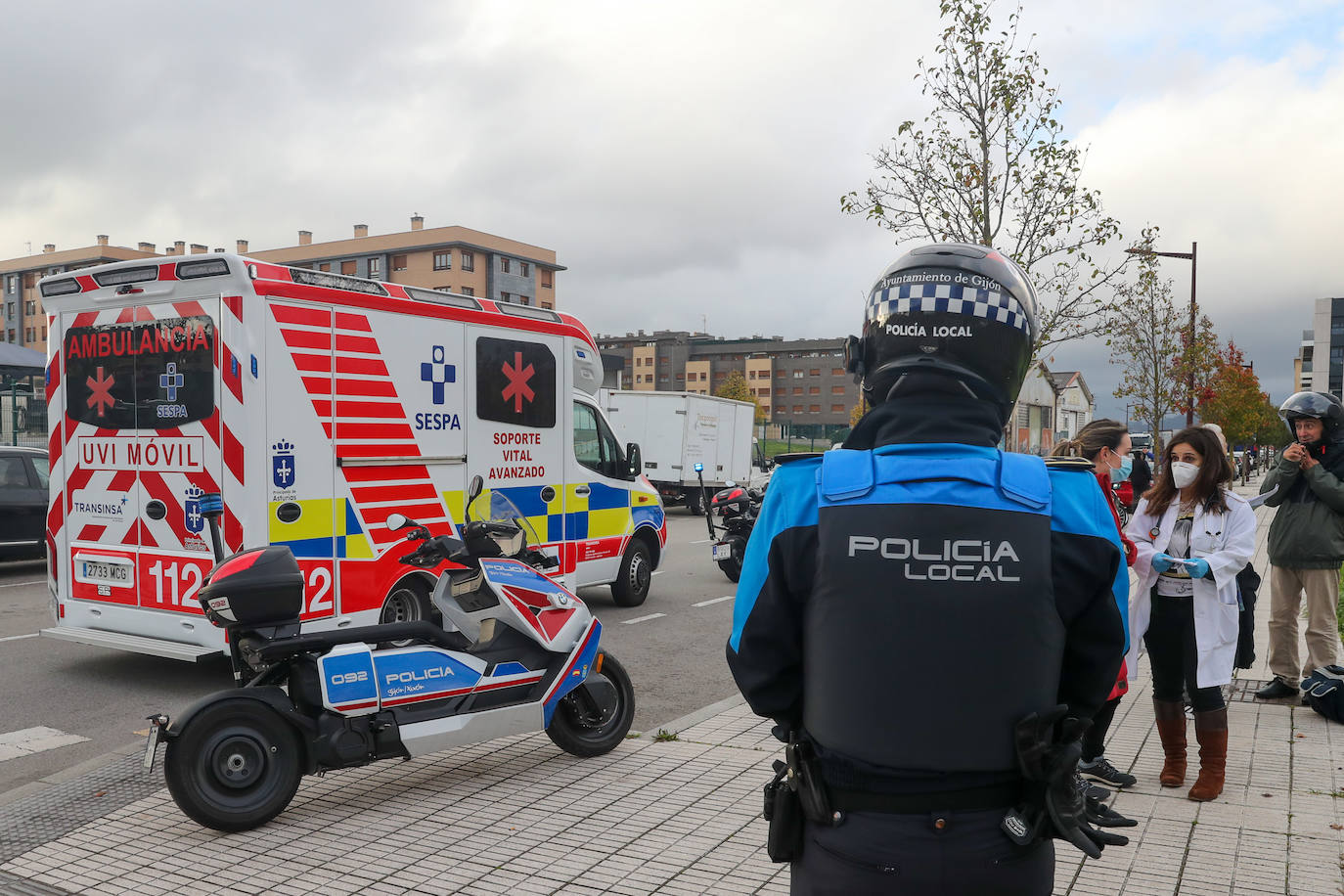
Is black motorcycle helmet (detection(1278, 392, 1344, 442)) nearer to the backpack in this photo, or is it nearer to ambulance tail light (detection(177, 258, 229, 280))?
the backpack

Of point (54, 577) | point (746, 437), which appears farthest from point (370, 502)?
point (746, 437)

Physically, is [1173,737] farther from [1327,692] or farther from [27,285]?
[27,285]

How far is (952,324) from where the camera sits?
219cm

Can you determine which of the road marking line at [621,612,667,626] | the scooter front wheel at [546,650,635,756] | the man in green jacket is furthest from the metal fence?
the man in green jacket

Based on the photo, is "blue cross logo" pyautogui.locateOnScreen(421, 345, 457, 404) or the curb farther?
"blue cross logo" pyautogui.locateOnScreen(421, 345, 457, 404)

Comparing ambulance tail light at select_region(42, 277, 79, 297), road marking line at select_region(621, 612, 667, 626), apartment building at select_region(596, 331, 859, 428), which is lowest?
road marking line at select_region(621, 612, 667, 626)

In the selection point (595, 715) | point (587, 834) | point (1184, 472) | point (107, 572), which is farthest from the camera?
point (107, 572)

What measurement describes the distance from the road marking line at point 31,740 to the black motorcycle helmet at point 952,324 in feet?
19.5

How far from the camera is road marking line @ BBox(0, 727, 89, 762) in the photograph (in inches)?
241

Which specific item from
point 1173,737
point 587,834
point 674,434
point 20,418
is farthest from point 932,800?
point 20,418

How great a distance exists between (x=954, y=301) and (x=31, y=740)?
252 inches

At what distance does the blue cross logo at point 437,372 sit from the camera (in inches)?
324

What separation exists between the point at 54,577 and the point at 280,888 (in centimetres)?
512

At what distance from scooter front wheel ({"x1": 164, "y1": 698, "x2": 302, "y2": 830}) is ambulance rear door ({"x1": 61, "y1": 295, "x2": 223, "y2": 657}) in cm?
273
